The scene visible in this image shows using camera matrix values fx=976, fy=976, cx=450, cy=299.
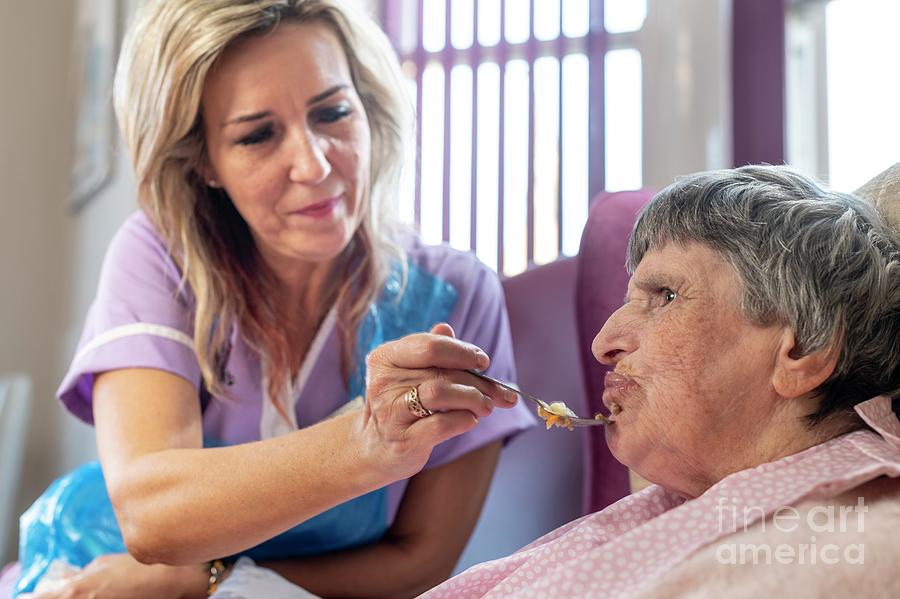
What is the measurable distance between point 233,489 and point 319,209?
1.57 ft

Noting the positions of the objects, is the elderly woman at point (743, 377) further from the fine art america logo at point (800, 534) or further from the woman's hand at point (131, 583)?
the woman's hand at point (131, 583)

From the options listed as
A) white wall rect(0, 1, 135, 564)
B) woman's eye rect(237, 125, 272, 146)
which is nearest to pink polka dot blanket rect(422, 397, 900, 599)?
woman's eye rect(237, 125, 272, 146)

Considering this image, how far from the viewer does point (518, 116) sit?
95.1 inches

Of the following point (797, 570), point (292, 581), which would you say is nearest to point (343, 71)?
point (292, 581)

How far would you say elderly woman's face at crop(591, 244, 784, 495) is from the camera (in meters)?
0.92

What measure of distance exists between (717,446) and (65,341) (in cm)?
287

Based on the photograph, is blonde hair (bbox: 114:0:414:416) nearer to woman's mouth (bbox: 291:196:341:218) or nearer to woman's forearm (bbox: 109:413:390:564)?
woman's mouth (bbox: 291:196:341:218)

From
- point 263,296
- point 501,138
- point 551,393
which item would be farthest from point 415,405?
point 501,138

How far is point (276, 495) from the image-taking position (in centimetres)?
111

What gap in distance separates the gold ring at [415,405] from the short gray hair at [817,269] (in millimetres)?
302

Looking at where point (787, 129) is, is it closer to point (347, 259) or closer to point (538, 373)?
point (538, 373)

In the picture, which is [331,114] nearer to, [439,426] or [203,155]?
[203,155]

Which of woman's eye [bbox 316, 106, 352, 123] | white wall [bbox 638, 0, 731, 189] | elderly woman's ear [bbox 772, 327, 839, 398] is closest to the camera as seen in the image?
elderly woman's ear [bbox 772, 327, 839, 398]

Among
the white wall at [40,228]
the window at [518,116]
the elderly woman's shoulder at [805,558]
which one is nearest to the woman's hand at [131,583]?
the elderly woman's shoulder at [805,558]
